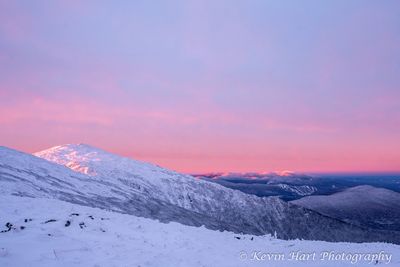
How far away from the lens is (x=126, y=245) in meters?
19.4

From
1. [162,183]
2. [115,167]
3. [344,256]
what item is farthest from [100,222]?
[115,167]

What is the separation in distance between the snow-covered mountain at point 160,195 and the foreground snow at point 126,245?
1349 inches

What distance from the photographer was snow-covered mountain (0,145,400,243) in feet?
221

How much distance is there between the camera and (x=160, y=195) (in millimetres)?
113750

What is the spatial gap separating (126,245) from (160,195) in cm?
9581

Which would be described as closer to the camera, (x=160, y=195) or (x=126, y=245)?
(x=126, y=245)

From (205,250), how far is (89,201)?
45.3 metres

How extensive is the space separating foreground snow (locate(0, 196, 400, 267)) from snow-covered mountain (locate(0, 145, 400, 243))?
3427 centimetres

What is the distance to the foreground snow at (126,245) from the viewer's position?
618 inches

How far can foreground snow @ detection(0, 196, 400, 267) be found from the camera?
15.7m

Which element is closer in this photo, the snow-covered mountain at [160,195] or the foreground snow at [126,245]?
the foreground snow at [126,245]

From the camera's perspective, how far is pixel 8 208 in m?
24.9

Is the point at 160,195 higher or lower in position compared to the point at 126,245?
lower

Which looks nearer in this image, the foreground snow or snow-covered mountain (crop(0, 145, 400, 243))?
the foreground snow
